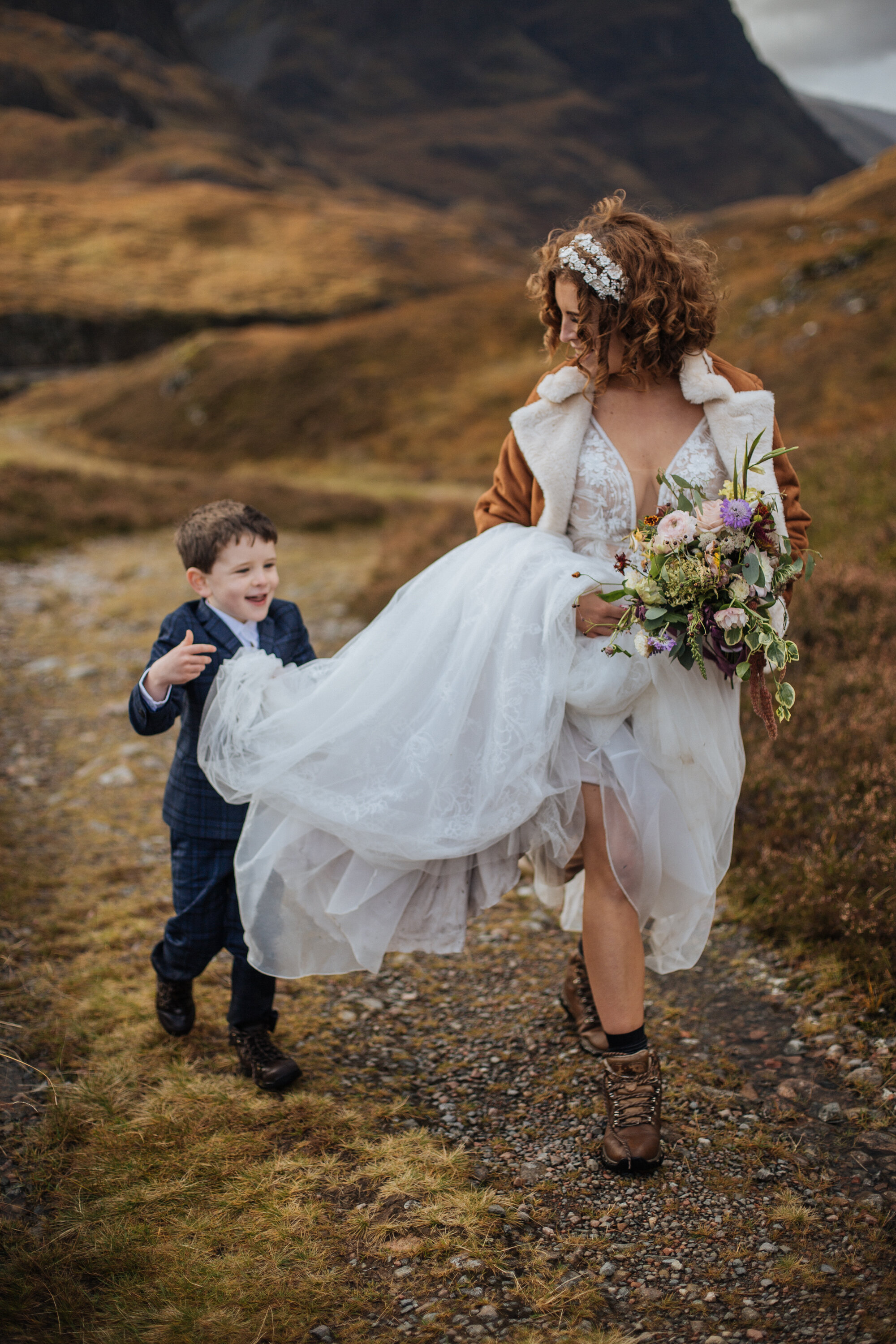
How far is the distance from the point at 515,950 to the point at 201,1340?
232 centimetres

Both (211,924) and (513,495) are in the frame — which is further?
(513,495)

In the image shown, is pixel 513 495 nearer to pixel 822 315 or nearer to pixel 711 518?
pixel 711 518

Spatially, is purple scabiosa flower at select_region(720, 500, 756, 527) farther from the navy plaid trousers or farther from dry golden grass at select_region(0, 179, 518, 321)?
dry golden grass at select_region(0, 179, 518, 321)

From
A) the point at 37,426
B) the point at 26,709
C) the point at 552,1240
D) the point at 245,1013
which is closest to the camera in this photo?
the point at 552,1240

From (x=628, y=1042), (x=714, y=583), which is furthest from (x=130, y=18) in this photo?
(x=628, y=1042)

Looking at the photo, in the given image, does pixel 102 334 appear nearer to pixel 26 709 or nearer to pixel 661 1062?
pixel 26 709

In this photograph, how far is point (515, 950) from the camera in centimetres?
423

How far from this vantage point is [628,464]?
2.99 m

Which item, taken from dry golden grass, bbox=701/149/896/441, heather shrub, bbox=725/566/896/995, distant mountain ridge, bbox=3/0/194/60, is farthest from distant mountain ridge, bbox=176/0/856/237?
heather shrub, bbox=725/566/896/995

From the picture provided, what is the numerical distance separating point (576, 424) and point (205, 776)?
1.75 m

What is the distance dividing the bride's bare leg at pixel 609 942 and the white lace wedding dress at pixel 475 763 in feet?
0.16

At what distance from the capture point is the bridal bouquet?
249 cm

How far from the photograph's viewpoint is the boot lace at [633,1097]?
2746mm

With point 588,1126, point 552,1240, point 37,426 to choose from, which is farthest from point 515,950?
point 37,426
